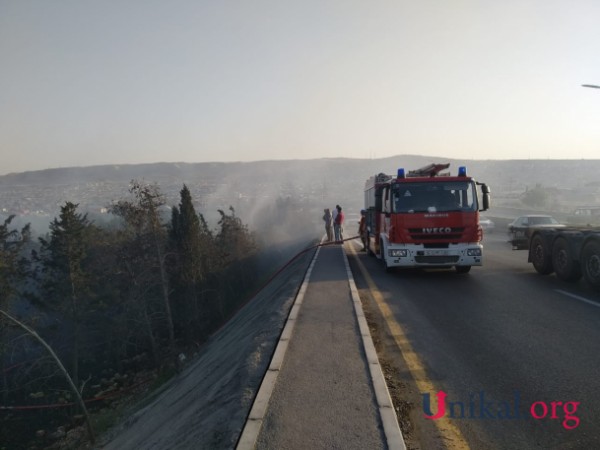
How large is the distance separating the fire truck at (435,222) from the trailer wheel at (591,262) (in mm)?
2316

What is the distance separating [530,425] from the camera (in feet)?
12.4

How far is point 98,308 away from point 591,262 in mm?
34622

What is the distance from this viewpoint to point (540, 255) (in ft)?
36.8

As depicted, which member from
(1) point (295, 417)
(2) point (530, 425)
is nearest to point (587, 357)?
(2) point (530, 425)

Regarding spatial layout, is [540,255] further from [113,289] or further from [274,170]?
[274,170]

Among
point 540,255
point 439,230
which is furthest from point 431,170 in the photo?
point 540,255

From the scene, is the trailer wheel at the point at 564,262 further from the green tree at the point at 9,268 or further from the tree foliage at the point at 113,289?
the green tree at the point at 9,268

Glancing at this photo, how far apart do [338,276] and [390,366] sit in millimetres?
6431

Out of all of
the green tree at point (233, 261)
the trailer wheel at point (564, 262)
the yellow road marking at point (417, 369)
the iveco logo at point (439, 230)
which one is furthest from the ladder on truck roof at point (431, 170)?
the green tree at point (233, 261)

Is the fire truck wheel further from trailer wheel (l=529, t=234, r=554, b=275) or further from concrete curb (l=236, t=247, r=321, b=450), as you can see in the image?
concrete curb (l=236, t=247, r=321, b=450)

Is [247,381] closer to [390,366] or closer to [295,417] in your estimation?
[295,417]

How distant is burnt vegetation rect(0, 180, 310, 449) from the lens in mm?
24234

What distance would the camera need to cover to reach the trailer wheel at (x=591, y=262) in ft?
29.0

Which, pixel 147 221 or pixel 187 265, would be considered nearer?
pixel 147 221
